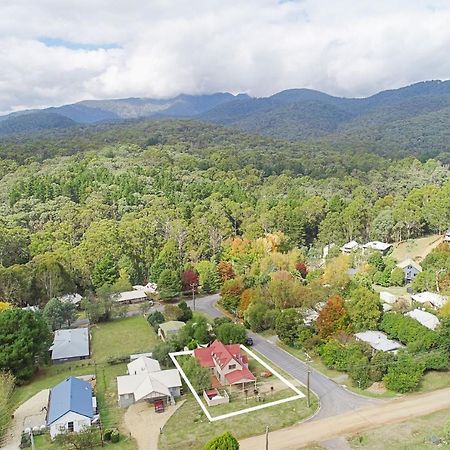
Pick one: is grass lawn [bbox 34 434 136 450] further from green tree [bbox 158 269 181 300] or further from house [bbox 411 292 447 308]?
house [bbox 411 292 447 308]

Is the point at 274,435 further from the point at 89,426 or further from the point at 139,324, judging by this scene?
the point at 139,324

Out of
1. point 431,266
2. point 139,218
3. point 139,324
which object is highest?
point 139,218

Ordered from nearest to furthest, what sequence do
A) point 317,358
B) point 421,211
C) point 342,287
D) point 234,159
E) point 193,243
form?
point 317,358, point 342,287, point 193,243, point 421,211, point 234,159

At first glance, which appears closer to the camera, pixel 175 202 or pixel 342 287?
pixel 342 287

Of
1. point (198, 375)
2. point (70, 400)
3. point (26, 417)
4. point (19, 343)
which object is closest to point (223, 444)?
point (198, 375)

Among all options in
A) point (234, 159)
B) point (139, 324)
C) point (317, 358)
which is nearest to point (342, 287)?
point (317, 358)

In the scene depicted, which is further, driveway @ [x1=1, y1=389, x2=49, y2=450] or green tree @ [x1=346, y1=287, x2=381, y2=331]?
green tree @ [x1=346, y1=287, x2=381, y2=331]

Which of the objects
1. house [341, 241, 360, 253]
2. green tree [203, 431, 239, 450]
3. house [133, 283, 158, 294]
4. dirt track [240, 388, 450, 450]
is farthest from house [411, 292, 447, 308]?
green tree [203, 431, 239, 450]
